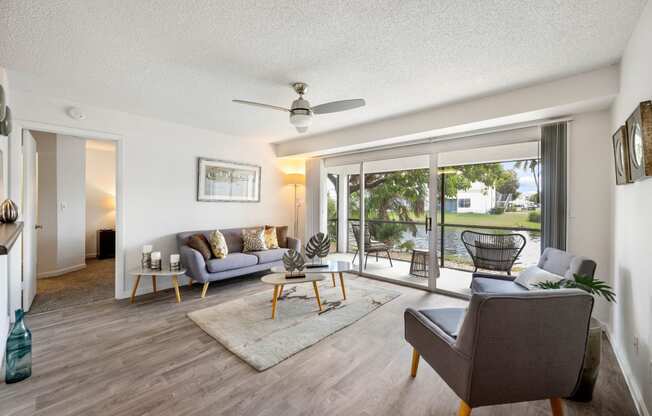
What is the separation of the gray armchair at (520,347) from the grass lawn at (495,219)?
9.09 ft

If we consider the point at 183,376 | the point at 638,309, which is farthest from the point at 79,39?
the point at 638,309

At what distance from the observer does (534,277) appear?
2.65m

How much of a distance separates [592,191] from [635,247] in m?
1.23

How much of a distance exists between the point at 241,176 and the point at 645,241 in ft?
16.4

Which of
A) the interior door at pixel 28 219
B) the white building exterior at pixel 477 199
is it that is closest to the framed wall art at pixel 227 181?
the interior door at pixel 28 219

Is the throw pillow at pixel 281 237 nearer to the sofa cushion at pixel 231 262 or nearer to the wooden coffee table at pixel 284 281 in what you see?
the sofa cushion at pixel 231 262

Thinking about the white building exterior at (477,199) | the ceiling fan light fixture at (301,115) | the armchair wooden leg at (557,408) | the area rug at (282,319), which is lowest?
the area rug at (282,319)

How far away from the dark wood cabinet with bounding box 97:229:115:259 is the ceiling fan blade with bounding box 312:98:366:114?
6.06 metres

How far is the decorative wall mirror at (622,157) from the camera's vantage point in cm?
198

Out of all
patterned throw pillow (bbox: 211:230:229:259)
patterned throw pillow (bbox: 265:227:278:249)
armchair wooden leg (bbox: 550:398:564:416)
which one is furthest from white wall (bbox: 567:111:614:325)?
patterned throw pillow (bbox: 211:230:229:259)

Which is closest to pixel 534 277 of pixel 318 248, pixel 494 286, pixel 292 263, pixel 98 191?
pixel 494 286

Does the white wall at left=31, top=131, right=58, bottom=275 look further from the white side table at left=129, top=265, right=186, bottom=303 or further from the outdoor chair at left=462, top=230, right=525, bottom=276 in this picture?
the outdoor chair at left=462, top=230, right=525, bottom=276

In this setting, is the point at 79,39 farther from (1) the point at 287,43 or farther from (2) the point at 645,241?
(2) the point at 645,241

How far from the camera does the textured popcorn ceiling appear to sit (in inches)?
69.0
